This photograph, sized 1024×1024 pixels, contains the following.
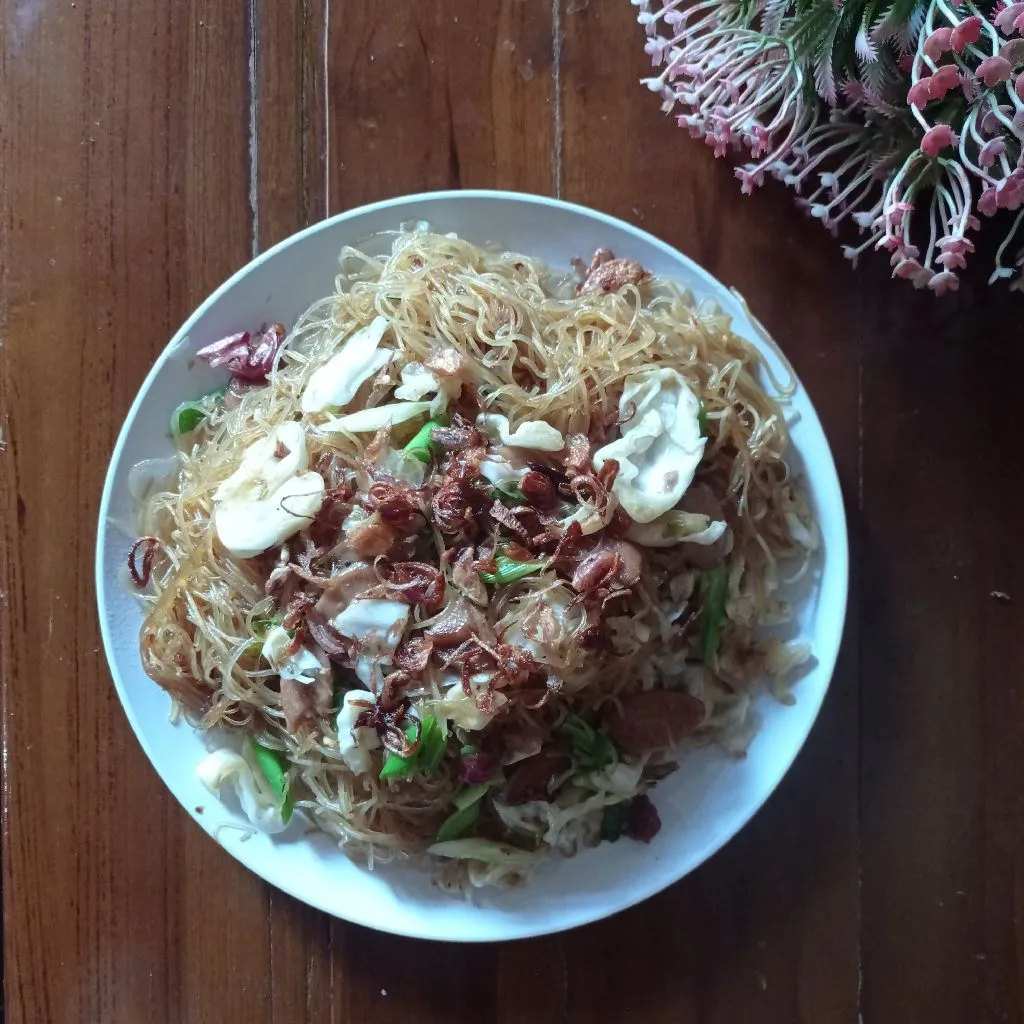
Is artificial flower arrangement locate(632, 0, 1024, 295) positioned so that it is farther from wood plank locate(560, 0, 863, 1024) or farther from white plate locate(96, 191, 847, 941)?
white plate locate(96, 191, 847, 941)

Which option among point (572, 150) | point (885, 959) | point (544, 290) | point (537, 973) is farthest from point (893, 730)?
point (572, 150)

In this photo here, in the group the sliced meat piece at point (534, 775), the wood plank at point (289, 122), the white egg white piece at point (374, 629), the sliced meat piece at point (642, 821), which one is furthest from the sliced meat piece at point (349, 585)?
the wood plank at point (289, 122)

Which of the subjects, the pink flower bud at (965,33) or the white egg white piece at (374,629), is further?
the white egg white piece at (374,629)

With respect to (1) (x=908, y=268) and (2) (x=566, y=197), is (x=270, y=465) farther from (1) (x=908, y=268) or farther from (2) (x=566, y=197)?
(1) (x=908, y=268)

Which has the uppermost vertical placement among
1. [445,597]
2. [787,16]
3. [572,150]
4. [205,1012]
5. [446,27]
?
[446,27]

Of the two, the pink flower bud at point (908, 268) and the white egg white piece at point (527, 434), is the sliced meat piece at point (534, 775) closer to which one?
the white egg white piece at point (527, 434)

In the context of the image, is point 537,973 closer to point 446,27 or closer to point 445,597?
point 445,597

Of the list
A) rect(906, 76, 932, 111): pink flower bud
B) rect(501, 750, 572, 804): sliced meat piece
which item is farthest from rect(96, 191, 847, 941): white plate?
rect(906, 76, 932, 111): pink flower bud
